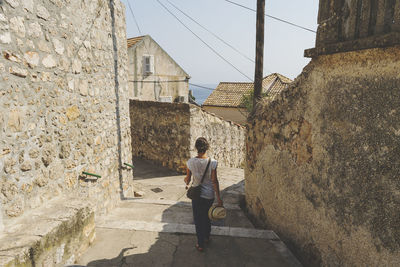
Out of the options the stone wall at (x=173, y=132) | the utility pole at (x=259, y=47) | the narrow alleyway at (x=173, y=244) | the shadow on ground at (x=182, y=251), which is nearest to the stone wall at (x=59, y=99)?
the narrow alleyway at (x=173, y=244)

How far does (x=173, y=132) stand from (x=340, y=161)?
6.28m

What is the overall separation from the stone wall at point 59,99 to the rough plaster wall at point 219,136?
3655 mm

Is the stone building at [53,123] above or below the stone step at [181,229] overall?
above

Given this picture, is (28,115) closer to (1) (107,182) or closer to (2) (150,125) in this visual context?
(1) (107,182)

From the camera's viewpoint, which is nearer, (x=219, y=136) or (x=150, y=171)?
(x=150, y=171)

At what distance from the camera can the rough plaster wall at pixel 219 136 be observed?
818 cm

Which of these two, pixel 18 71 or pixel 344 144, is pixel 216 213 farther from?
pixel 18 71

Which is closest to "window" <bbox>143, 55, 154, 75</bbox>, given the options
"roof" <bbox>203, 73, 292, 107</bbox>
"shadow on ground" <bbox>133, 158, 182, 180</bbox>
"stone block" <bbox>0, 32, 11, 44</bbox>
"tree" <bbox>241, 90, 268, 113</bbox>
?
"shadow on ground" <bbox>133, 158, 182, 180</bbox>

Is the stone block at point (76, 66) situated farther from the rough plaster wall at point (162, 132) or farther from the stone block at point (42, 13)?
the rough plaster wall at point (162, 132)

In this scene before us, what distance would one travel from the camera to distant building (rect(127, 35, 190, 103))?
14.8 m

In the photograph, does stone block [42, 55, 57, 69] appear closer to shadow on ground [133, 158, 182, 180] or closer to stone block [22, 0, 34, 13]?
stone block [22, 0, 34, 13]

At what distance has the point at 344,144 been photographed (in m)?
2.29

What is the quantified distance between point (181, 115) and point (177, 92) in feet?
34.7

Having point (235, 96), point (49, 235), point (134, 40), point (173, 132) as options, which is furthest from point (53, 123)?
point (235, 96)
